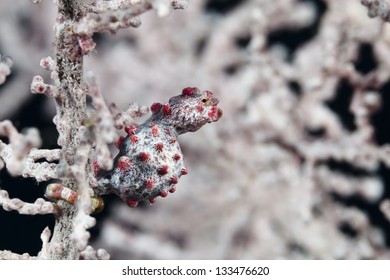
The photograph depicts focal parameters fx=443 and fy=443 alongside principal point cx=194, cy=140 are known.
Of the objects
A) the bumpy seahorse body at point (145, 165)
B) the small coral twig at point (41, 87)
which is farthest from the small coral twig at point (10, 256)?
the small coral twig at point (41, 87)

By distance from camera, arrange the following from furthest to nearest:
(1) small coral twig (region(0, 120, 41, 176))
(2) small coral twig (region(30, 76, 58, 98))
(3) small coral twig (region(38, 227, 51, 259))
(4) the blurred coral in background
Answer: (4) the blurred coral in background → (3) small coral twig (region(38, 227, 51, 259)) → (2) small coral twig (region(30, 76, 58, 98)) → (1) small coral twig (region(0, 120, 41, 176))

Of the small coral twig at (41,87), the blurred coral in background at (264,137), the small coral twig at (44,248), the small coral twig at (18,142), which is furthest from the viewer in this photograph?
the blurred coral in background at (264,137)

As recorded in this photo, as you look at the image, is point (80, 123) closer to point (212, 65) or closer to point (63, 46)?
point (63, 46)

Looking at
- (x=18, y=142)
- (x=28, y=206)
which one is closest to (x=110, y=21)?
(x=18, y=142)

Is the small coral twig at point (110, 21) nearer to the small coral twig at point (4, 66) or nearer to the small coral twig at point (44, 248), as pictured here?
the small coral twig at point (4, 66)

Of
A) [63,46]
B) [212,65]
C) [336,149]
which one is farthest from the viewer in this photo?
[212,65]

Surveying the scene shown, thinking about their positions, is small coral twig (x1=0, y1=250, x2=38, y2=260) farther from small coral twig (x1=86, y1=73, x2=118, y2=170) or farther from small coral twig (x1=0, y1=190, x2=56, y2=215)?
small coral twig (x1=86, y1=73, x2=118, y2=170)

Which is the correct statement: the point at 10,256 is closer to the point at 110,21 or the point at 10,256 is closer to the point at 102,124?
the point at 102,124

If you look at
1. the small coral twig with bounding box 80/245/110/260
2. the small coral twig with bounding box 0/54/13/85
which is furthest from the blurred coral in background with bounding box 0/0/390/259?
the small coral twig with bounding box 0/54/13/85

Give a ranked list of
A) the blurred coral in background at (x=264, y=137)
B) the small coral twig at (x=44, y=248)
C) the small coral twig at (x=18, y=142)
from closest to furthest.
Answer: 1. the small coral twig at (x=18, y=142)
2. the small coral twig at (x=44, y=248)
3. the blurred coral in background at (x=264, y=137)
